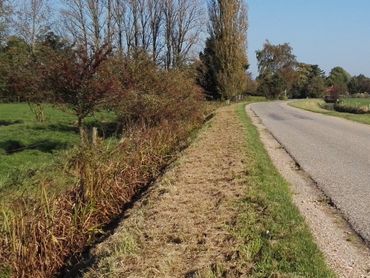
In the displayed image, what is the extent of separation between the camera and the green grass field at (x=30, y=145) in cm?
1155

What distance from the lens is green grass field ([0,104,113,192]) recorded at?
37.9 ft

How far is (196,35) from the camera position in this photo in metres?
58.3

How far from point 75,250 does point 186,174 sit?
3.24 metres

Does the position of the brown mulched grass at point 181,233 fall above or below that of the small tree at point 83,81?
below

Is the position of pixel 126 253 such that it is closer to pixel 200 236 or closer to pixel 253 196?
pixel 200 236

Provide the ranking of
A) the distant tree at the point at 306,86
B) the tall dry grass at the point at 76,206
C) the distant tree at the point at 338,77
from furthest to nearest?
the distant tree at the point at 338,77 → the distant tree at the point at 306,86 → the tall dry grass at the point at 76,206

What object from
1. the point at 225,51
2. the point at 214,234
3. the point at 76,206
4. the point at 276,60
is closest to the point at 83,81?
the point at 76,206

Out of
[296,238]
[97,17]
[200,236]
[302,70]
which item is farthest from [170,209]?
[302,70]

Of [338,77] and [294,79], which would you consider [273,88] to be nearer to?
[294,79]

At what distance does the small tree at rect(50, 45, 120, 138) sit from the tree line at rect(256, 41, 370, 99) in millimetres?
74162

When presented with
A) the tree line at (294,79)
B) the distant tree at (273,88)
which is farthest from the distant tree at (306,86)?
the distant tree at (273,88)

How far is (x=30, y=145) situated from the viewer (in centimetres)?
1653

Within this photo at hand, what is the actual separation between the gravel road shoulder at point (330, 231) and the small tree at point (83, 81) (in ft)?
23.7

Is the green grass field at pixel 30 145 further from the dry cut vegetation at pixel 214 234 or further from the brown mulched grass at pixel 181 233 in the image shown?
the dry cut vegetation at pixel 214 234
